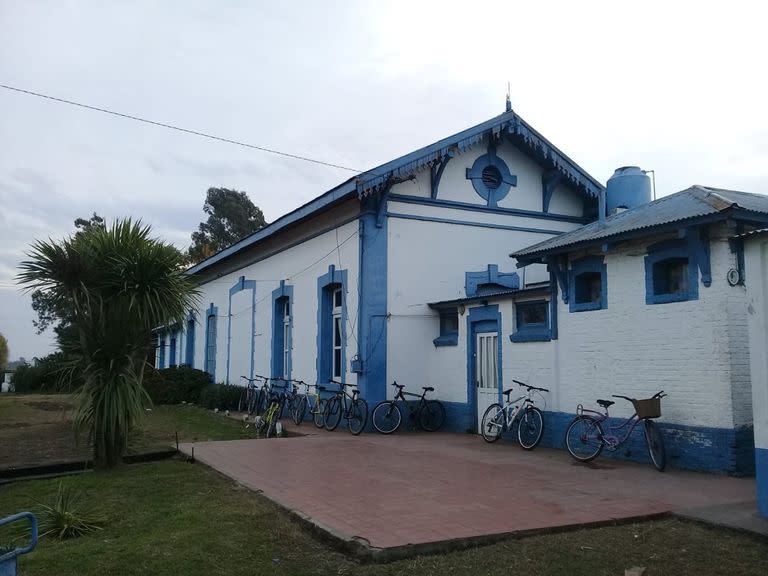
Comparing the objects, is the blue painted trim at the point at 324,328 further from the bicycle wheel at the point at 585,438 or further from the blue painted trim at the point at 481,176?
the bicycle wheel at the point at 585,438

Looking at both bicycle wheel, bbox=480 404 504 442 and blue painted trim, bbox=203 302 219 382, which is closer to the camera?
bicycle wheel, bbox=480 404 504 442

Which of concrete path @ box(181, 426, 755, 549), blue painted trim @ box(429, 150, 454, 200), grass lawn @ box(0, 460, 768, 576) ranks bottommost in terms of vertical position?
grass lawn @ box(0, 460, 768, 576)

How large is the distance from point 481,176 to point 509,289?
2714mm

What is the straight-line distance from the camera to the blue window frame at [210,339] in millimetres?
25750

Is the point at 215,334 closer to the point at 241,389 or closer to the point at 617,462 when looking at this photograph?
the point at 241,389

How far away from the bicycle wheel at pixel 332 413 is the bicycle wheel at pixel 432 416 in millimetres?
1755

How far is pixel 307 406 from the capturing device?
54.0 ft

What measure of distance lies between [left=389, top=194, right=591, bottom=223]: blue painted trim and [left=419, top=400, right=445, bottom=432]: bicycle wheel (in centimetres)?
434

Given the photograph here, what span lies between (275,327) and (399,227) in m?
6.30

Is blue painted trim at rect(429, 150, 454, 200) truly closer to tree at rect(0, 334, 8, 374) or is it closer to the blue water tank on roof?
the blue water tank on roof

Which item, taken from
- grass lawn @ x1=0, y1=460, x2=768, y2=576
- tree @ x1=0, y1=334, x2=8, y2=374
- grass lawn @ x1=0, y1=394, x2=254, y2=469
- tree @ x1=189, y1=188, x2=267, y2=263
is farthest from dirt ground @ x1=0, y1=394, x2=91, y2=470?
tree @ x1=0, y1=334, x2=8, y2=374

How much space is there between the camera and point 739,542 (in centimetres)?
582

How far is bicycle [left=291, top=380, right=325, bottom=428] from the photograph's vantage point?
15.4 m

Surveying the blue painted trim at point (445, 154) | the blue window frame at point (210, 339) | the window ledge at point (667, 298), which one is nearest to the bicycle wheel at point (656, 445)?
the window ledge at point (667, 298)
